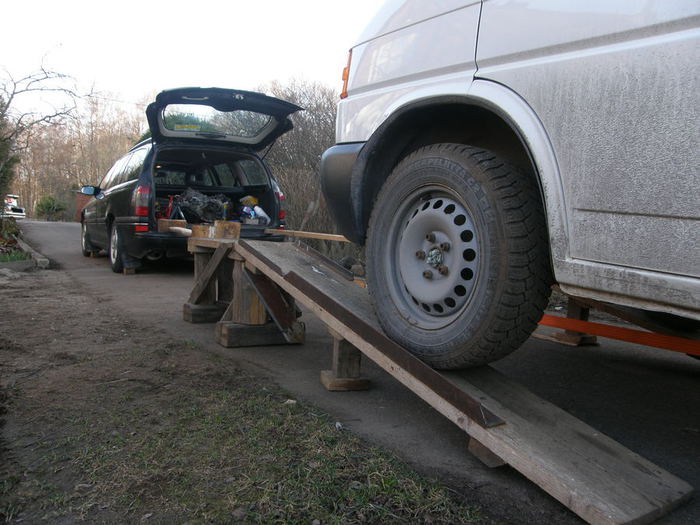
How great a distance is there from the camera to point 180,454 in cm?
228

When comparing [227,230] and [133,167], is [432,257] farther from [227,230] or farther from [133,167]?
[133,167]

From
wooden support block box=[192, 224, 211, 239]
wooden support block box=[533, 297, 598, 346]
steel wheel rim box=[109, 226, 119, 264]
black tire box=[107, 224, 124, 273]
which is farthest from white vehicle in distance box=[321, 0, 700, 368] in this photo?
steel wheel rim box=[109, 226, 119, 264]

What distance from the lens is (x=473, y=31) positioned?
2.31m

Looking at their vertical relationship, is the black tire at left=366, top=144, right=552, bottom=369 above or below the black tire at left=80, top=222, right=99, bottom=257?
above

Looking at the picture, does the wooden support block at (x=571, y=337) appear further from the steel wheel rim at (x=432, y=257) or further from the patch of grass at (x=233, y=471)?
the patch of grass at (x=233, y=471)

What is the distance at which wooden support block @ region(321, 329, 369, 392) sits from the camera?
3.20 m

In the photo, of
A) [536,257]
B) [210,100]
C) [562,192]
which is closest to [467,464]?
[536,257]

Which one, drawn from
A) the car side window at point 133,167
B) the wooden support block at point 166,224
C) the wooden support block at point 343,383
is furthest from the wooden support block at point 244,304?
the car side window at point 133,167

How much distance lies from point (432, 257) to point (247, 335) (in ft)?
7.13

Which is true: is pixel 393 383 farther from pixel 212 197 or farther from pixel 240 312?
pixel 212 197

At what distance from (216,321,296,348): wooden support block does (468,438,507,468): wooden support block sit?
2227mm

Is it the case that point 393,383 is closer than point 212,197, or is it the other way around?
point 393,383

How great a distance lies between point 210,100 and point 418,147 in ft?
13.0

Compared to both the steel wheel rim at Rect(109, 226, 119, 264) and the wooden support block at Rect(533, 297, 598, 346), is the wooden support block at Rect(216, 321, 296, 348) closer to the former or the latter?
the wooden support block at Rect(533, 297, 598, 346)
